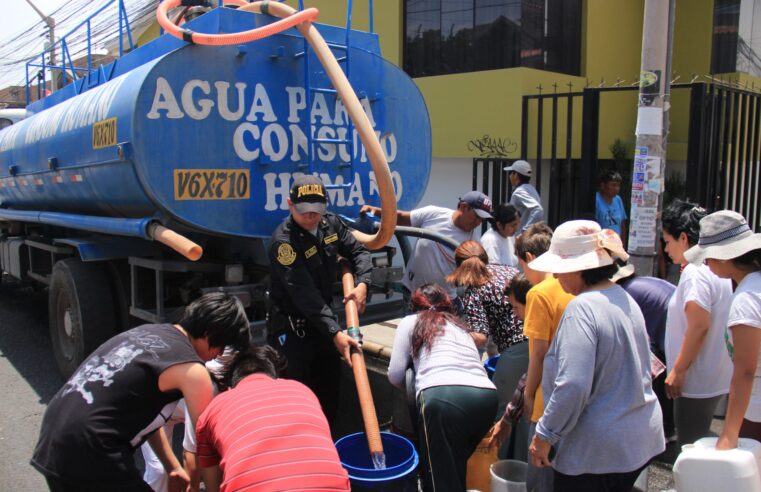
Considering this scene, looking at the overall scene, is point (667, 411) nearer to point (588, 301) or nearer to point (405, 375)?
point (405, 375)

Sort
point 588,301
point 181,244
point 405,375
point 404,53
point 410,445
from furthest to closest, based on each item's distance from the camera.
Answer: point 404,53 → point 181,244 → point 405,375 → point 410,445 → point 588,301

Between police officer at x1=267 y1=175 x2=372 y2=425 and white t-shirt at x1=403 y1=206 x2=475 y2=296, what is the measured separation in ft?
2.35

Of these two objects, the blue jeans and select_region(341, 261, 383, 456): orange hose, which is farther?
select_region(341, 261, 383, 456): orange hose

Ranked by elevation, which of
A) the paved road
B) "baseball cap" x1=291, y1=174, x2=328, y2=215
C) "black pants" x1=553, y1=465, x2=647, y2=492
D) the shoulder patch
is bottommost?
the paved road

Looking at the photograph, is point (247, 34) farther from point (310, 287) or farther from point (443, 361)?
point (443, 361)

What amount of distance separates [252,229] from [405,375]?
1737 millimetres

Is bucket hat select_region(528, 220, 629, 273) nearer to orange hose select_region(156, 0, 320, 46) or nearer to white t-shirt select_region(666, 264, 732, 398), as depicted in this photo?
white t-shirt select_region(666, 264, 732, 398)

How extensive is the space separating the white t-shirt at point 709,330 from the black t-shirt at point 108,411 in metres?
2.33

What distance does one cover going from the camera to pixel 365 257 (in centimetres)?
415

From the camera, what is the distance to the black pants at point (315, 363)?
386cm

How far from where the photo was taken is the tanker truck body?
13.6 ft

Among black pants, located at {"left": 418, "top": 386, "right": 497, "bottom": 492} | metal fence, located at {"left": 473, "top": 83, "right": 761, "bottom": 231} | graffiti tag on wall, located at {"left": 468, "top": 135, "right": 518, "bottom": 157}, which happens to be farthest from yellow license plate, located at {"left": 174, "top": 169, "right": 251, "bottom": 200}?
graffiti tag on wall, located at {"left": 468, "top": 135, "right": 518, "bottom": 157}

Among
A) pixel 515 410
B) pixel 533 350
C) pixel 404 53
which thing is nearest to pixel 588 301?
pixel 533 350

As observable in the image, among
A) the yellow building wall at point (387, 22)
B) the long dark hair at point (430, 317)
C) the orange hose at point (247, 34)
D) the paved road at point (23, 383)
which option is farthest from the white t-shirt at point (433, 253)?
the yellow building wall at point (387, 22)
